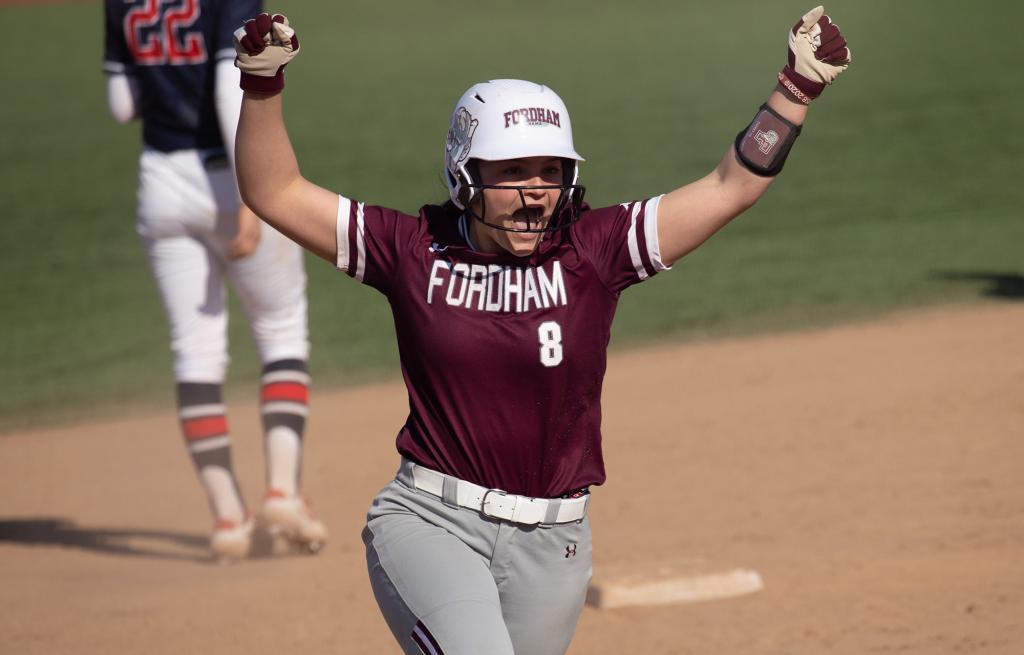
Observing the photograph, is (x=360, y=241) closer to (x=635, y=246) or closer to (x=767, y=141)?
(x=635, y=246)

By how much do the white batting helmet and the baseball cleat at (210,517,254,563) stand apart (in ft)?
9.89

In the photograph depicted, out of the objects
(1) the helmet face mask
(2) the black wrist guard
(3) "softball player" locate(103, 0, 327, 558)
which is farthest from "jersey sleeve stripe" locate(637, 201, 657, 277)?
(3) "softball player" locate(103, 0, 327, 558)

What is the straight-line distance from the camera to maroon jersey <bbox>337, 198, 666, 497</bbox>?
3.72 m

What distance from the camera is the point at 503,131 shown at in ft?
12.4

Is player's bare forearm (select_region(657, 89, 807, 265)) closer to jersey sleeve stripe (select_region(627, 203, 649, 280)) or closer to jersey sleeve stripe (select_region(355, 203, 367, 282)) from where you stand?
jersey sleeve stripe (select_region(627, 203, 649, 280))

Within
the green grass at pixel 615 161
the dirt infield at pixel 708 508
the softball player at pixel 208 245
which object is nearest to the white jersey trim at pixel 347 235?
the dirt infield at pixel 708 508

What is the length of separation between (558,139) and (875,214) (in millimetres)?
9854

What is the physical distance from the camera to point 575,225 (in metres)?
3.91

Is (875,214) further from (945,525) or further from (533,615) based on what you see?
(533,615)

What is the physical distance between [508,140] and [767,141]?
2.17 feet

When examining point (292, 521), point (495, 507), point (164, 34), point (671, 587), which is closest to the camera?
point (495, 507)

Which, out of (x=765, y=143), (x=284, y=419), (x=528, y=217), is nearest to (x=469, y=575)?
(x=528, y=217)

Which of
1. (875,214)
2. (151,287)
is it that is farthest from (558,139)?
(875,214)

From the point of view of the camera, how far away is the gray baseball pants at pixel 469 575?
3465mm
